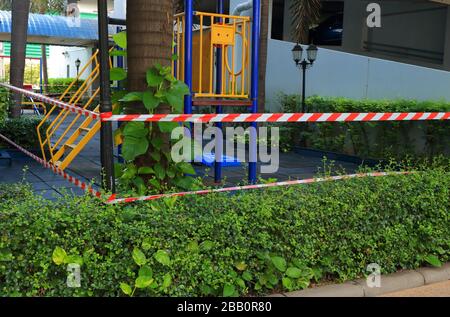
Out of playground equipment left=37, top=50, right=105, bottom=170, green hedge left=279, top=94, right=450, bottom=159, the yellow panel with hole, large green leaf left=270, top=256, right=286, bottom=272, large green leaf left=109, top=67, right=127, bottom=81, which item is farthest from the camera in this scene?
green hedge left=279, top=94, right=450, bottom=159

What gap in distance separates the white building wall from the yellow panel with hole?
495 centimetres

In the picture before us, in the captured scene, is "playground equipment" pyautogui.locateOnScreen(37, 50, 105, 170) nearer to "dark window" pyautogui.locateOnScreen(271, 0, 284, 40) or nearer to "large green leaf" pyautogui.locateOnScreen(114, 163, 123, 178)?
"large green leaf" pyautogui.locateOnScreen(114, 163, 123, 178)

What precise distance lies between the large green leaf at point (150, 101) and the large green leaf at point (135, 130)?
0.18 meters

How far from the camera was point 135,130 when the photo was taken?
432 centimetres

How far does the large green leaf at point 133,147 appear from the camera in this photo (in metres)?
4.19

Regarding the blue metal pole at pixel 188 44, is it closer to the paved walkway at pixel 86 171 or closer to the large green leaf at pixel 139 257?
the paved walkway at pixel 86 171

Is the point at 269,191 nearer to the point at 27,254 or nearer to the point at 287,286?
the point at 287,286


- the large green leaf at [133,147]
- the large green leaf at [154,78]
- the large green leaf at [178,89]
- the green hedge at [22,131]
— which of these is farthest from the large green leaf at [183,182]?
the green hedge at [22,131]

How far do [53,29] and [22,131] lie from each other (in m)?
15.1

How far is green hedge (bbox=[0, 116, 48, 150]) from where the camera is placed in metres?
9.80

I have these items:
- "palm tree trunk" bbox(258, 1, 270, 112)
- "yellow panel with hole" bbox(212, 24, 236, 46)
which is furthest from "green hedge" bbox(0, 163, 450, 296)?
"palm tree trunk" bbox(258, 1, 270, 112)

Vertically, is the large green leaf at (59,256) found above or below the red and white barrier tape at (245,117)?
below

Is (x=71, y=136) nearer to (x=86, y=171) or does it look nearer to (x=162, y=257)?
(x=86, y=171)

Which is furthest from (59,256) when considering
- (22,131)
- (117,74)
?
Result: (22,131)
